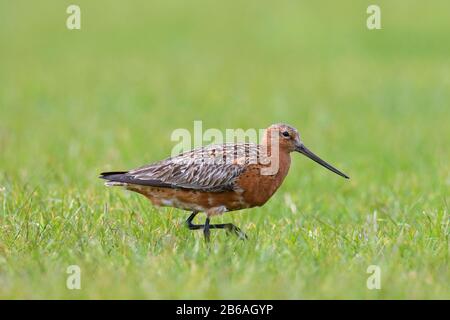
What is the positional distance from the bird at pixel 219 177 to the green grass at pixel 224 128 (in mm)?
273

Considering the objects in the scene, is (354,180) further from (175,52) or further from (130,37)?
(130,37)

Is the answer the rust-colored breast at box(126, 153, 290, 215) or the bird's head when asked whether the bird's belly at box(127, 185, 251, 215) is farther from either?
the bird's head

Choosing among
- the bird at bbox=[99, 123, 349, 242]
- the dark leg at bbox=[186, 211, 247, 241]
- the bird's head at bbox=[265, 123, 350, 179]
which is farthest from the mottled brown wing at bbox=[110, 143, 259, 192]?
the dark leg at bbox=[186, 211, 247, 241]

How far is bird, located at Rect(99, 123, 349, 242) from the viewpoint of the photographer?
7688mm

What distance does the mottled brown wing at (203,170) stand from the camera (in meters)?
7.73

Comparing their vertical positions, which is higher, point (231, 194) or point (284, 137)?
point (284, 137)

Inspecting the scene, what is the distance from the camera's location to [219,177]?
25.4 feet

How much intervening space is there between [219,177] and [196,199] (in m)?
0.32

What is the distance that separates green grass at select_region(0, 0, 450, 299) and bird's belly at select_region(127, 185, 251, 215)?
22cm

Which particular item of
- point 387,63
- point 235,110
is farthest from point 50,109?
point 387,63

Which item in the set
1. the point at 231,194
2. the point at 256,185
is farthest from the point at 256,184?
the point at 231,194

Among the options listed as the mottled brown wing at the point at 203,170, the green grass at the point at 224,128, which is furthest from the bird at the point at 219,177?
the green grass at the point at 224,128

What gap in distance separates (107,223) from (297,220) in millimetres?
1985

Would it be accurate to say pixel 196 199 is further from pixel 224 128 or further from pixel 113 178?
pixel 224 128
